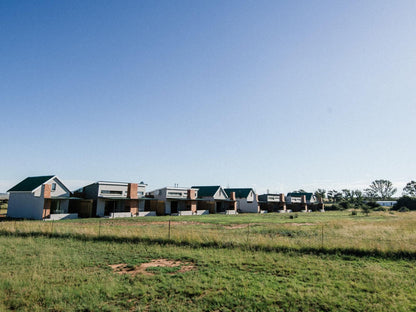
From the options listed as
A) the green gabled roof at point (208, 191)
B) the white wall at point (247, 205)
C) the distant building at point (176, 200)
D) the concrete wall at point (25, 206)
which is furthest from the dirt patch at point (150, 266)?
the white wall at point (247, 205)

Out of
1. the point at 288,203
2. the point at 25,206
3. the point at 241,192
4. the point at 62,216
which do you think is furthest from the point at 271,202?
the point at 25,206

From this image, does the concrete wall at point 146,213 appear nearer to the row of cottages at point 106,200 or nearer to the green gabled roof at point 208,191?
the row of cottages at point 106,200

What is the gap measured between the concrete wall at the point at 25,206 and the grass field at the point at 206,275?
2217 centimetres

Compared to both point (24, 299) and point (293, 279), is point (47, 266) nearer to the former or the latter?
point (24, 299)

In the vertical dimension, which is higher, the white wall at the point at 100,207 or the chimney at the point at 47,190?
the chimney at the point at 47,190

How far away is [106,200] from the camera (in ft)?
149

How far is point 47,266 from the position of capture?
463 inches

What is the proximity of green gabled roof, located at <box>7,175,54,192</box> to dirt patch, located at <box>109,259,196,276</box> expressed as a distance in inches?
1314

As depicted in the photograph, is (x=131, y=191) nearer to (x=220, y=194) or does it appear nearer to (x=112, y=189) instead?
(x=112, y=189)

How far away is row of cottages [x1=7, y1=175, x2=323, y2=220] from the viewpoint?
38125 millimetres

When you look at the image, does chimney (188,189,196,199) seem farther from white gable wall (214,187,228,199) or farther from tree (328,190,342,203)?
tree (328,190,342,203)

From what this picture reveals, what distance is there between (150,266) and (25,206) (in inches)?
1407

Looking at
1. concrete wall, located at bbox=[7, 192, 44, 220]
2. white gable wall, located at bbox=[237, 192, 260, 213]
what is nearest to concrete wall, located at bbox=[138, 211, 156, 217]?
concrete wall, located at bbox=[7, 192, 44, 220]

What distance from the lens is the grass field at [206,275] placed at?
26.4ft
